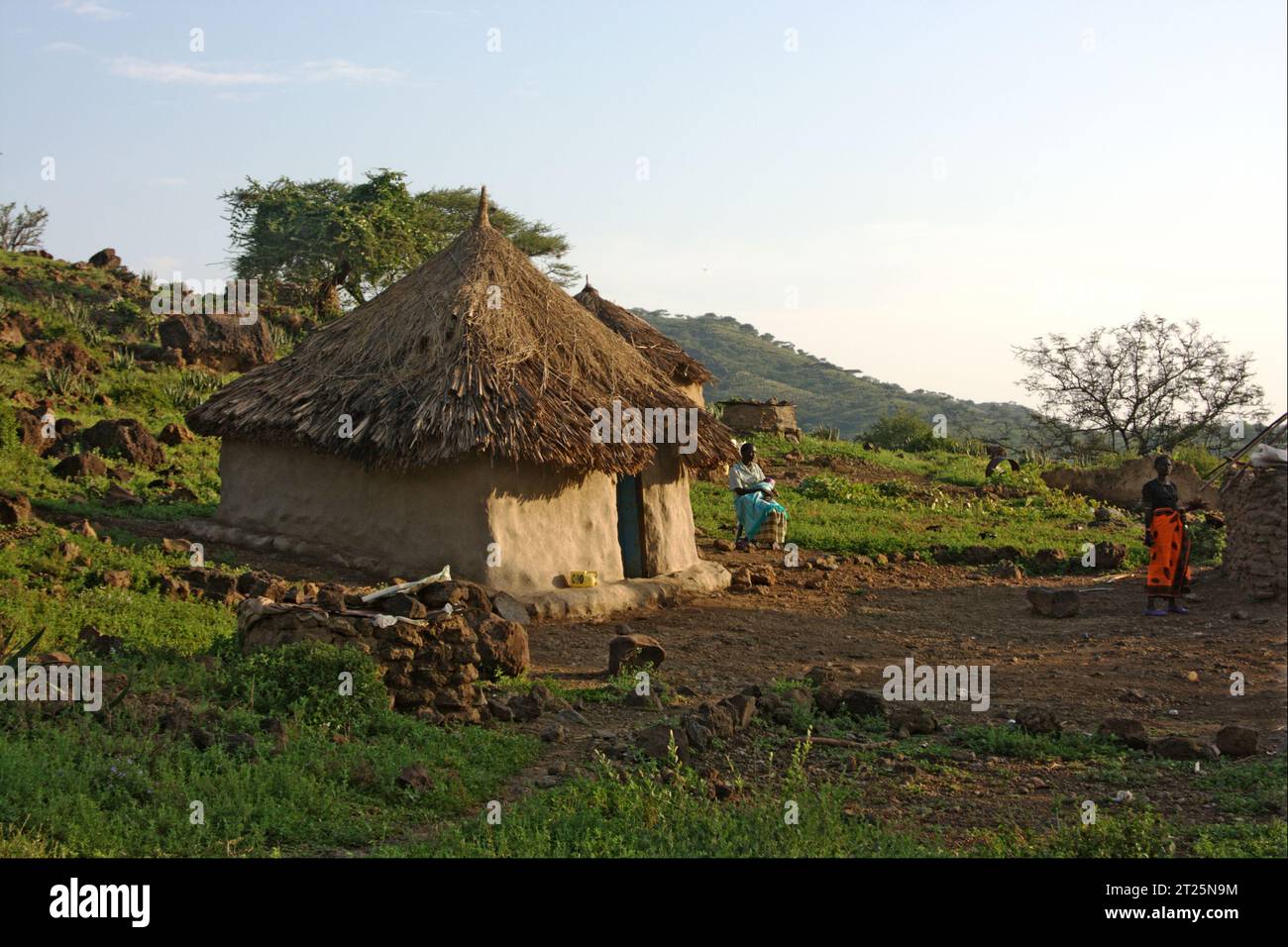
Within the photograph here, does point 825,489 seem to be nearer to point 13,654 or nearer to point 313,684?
point 313,684

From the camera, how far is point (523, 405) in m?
11.3

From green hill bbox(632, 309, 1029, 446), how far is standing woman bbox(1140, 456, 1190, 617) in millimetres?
32769

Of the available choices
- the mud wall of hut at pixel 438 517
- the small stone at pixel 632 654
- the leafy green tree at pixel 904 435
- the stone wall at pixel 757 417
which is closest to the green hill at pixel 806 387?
the leafy green tree at pixel 904 435

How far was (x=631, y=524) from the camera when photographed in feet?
42.6

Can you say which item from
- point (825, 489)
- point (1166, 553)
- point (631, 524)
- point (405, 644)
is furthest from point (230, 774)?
point (825, 489)

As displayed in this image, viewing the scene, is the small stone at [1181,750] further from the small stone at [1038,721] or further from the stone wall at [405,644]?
the stone wall at [405,644]

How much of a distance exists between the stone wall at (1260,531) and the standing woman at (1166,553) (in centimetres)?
64

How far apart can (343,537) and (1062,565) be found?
8.29 meters

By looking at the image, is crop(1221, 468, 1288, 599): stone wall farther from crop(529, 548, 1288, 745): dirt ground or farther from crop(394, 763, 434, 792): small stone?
crop(394, 763, 434, 792): small stone

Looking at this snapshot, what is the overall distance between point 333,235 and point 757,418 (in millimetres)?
10149

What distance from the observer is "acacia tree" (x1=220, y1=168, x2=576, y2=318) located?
27.9 meters

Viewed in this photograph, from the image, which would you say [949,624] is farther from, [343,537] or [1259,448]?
[343,537]

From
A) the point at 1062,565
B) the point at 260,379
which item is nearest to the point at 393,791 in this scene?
the point at 260,379
